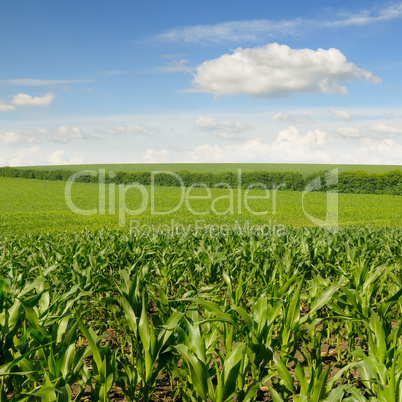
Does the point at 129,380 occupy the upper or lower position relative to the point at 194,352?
lower

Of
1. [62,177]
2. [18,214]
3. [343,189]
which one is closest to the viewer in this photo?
[18,214]

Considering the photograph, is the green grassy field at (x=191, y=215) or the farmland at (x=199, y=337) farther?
the green grassy field at (x=191, y=215)

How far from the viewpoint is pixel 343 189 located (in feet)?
165

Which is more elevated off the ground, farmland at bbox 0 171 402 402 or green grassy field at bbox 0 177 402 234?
farmland at bbox 0 171 402 402

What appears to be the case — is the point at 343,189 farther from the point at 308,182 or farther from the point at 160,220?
the point at 160,220

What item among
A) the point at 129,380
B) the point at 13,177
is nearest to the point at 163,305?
the point at 129,380

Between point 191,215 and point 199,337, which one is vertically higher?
point 199,337

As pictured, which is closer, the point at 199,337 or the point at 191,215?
the point at 199,337

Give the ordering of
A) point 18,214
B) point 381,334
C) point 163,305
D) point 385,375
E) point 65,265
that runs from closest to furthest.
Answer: point 385,375 → point 381,334 → point 163,305 → point 65,265 → point 18,214

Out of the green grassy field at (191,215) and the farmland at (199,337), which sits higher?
the farmland at (199,337)

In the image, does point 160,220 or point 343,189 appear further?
point 343,189

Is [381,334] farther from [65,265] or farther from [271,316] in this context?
[65,265]

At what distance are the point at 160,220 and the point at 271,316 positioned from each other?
22.4 meters

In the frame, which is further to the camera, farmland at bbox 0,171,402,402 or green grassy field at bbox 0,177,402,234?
green grassy field at bbox 0,177,402,234
